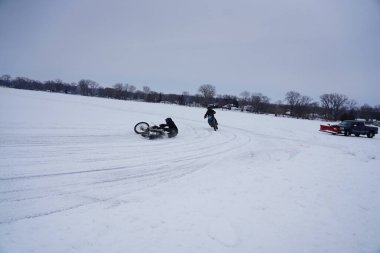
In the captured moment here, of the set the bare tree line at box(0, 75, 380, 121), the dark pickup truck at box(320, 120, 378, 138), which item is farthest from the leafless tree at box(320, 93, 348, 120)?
the dark pickup truck at box(320, 120, 378, 138)

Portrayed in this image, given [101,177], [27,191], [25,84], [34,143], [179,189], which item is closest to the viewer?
[27,191]

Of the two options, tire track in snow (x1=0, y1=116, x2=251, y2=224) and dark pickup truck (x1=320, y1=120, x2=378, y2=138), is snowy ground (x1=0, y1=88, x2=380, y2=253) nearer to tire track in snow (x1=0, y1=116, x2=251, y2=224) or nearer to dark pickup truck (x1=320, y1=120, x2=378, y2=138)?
tire track in snow (x1=0, y1=116, x2=251, y2=224)

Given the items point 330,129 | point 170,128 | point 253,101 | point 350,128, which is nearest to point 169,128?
point 170,128

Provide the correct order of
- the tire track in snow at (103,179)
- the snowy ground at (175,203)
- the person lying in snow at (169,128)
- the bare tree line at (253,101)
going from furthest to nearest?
the bare tree line at (253,101) < the person lying in snow at (169,128) < the tire track in snow at (103,179) < the snowy ground at (175,203)

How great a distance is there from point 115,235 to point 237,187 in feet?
11.2

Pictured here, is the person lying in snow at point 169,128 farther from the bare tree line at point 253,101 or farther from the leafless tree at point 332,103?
the leafless tree at point 332,103

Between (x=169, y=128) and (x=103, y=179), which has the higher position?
(x=169, y=128)

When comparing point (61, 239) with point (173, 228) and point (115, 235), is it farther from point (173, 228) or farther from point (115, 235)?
point (173, 228)

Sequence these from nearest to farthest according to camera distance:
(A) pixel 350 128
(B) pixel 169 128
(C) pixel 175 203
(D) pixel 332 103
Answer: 1. (C) pixel 175 203
2. (B) pixel 169 128
3. (A) pixel 350 128
4. (D) pixel 332 103

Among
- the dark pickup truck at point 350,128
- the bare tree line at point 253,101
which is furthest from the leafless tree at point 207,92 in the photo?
the dark pickup truck at point 350,128

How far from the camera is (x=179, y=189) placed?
5.84 meters

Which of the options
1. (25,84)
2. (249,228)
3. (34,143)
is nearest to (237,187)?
(249,228)

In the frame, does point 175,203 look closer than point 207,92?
Yes

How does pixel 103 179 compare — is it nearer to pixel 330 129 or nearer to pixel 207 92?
pixel 330 129
